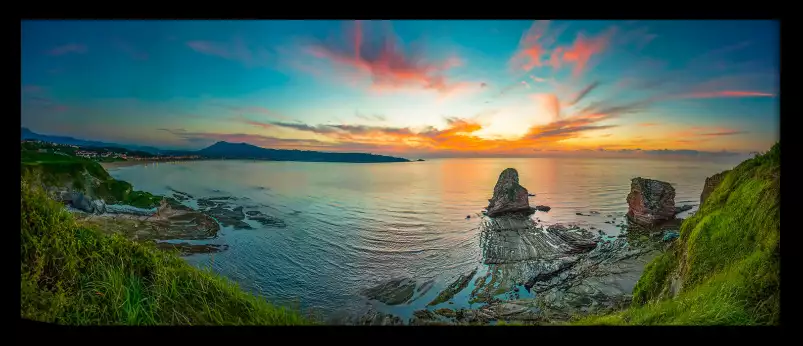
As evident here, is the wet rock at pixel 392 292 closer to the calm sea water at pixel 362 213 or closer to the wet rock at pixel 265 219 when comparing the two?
the calm sea water at pixel 362 213

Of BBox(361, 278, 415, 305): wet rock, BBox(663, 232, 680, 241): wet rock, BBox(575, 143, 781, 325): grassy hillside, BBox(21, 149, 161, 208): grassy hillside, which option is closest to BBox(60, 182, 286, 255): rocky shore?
BBox(21, 149, 161, 208): grassy hillside

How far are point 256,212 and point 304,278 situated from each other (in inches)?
145

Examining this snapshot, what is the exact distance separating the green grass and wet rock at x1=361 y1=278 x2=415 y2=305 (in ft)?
9.59

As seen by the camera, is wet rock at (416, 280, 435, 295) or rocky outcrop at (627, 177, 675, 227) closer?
wet rock at (416, 280, 435, 295)

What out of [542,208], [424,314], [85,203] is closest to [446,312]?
[424,314]

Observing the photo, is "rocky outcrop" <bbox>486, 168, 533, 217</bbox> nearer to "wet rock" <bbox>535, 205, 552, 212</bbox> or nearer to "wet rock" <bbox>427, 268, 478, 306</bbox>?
"wet rock" <bbox>535, 205, 552, 212</bbox>

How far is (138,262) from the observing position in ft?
6.93

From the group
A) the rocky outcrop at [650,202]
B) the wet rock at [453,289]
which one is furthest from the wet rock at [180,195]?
the rocky outcrop at [650,202]

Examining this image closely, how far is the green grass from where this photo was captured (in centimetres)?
195

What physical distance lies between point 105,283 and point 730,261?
14.9ft

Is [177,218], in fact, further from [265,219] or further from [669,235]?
[669,235]

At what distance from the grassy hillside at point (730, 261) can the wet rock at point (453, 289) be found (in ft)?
9.17
